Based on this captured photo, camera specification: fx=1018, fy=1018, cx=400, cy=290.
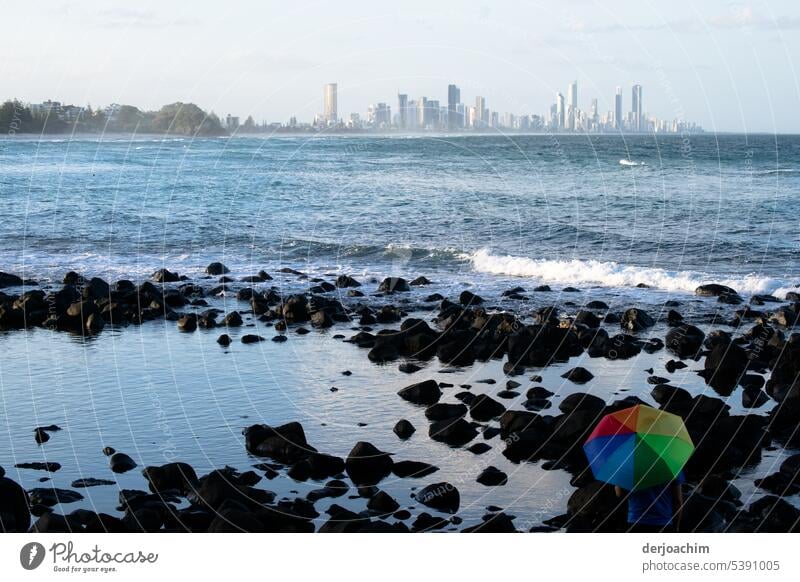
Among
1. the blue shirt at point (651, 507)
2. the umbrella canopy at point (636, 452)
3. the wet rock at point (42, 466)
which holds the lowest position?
the wet rock at point (42, 466)

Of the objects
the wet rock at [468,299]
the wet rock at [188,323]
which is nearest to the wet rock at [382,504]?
the wet rock at [188,323]

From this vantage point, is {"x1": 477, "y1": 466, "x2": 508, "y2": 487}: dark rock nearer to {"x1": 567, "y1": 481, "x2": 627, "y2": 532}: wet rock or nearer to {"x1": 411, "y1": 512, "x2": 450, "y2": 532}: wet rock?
{"x1": 567, "y1": 481, "x2": 627, "y2": 532}: wet rock

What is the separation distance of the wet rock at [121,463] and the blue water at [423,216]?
2364 centimetres

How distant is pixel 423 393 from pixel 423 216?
4008cm

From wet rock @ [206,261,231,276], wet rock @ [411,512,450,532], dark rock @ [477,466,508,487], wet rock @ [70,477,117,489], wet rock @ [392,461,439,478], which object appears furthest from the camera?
wet rock @ [206,261,231,276]

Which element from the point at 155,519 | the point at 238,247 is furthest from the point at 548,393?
the point at 238,247

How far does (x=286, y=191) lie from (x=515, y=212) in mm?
22012

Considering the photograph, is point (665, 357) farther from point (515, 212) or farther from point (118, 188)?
point (118, 188)

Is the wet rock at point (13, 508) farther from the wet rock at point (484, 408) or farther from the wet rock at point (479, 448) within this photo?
the wet rock at point (484, 408)

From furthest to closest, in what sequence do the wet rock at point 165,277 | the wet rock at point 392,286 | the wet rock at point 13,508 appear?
the wet rock at point 165,277 < the wet rock at point 392,286 < the wet rock at point 13,508

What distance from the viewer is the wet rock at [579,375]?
22.2 meters

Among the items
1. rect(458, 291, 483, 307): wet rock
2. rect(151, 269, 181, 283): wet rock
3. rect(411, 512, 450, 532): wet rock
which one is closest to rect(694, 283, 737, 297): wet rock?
rect(458, 291, 483, 307): wet rock

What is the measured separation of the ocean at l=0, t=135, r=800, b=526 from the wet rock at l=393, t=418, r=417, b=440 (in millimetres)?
259

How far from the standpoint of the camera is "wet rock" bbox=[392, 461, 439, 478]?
1611cm
